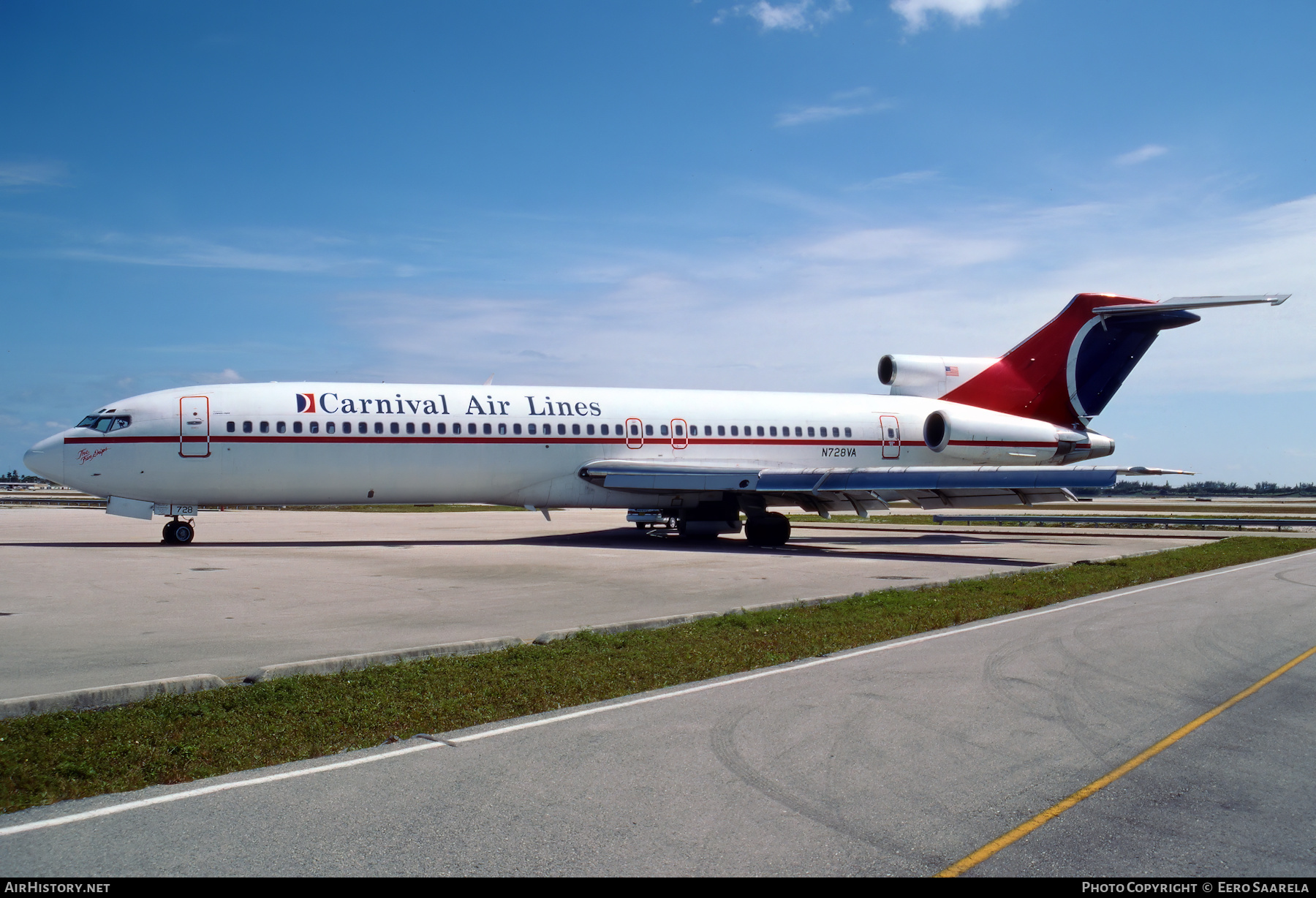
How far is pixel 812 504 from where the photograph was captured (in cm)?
2606

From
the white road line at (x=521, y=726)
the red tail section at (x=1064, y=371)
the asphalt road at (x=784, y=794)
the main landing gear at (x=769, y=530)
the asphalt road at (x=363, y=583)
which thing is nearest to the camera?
the asphalt road at (x=784, y=794)

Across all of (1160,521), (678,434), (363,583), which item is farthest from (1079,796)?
(1160,521)

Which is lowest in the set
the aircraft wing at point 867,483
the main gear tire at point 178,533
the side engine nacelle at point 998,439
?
the main gear tire at point 178,533

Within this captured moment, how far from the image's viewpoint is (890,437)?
29219 millimetres

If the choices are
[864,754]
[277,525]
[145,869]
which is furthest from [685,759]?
[277,525]

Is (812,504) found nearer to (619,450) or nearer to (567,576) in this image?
(619,450)

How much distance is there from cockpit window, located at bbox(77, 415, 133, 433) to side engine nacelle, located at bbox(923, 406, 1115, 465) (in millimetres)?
23133

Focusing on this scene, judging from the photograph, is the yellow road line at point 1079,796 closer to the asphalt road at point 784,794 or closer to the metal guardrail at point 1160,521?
the asphalt road at point 784,794

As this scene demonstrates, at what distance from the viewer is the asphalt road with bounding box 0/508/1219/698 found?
31.0 ft

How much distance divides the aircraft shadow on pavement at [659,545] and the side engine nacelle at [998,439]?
114 inches

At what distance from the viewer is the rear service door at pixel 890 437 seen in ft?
95.5

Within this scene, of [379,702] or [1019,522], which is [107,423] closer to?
[379,702]

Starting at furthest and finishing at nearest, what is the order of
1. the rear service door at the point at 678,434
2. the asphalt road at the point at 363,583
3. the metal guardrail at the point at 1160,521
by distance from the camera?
the metal guardrail at the point at 1160,521
the rear service door at the point at 678,434
the asphalt road at the point at 363,583

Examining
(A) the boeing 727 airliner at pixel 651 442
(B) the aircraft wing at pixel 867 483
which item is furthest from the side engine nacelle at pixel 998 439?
(B) the aircraft wing at pixel 867 483
